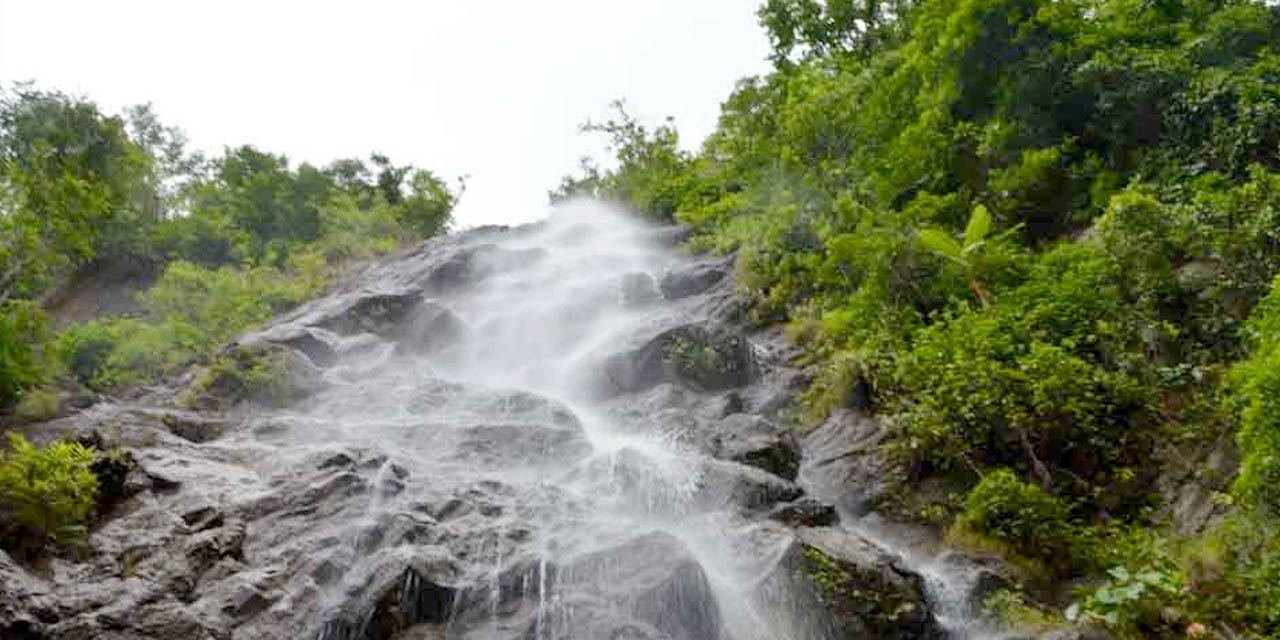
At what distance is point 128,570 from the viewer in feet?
24.3

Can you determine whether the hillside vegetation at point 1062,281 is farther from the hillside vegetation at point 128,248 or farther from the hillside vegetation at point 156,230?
the hillside vegetation at point 156,230

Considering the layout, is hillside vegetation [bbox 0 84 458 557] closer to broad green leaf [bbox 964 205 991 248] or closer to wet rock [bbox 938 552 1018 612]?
wet rock [bbox 938 552 1018 612]

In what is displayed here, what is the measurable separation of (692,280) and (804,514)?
8.81 meters

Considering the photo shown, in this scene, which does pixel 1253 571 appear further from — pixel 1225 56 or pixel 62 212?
pixel 62 212

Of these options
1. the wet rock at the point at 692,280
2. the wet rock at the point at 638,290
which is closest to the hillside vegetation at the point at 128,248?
the wet rock at the point at 638,290

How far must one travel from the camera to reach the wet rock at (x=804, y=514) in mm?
8375

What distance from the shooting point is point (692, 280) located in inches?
663

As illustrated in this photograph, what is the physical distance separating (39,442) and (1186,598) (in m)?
12.2

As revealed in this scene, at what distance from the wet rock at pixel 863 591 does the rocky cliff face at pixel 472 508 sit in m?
0.02

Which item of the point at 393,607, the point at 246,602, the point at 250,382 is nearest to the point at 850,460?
the point at 393,607

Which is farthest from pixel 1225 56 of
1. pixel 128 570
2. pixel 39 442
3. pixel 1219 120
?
pixel 39 442

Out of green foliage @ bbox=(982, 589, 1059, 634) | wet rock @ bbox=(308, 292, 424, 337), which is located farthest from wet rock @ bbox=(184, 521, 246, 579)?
wet rock @ bbox=(308, 292, 424, 337)

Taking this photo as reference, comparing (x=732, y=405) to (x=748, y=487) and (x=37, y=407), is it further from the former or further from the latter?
(x=37, y=407)

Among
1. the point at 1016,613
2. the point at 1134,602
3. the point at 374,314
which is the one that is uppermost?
the point at 374,314
